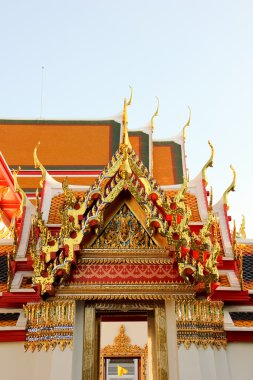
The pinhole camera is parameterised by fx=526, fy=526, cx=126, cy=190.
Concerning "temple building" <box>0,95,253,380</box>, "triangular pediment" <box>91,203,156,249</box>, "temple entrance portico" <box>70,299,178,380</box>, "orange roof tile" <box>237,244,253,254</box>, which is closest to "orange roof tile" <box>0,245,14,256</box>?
"temple building" <box>0,95,253,380</box>

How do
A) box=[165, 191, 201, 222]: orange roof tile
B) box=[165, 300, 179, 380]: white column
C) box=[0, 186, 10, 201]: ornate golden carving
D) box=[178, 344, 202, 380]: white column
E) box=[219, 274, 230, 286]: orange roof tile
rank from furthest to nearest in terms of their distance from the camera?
box=[0, 186, 10, 201]: ornate golden carving
box=[165, 191, 201, 222]: orange roof tile
box=[219, 274, 230, 286]: orange roof tile
box=[165, 300, 179, 380]: white column
box=[178, 344, 202, 380]: white column

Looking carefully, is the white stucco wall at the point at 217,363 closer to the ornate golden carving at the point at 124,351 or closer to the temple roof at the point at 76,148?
the temple roof at the point at 76,148

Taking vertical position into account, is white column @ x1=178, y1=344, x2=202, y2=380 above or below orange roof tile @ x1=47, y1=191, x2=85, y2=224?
below

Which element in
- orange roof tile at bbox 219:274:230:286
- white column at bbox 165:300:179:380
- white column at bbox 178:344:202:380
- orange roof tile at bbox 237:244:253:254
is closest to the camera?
white column at bbox 178:344:202:380

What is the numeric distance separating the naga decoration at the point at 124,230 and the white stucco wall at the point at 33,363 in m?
0.63

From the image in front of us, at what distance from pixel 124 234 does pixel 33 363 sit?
1.61m

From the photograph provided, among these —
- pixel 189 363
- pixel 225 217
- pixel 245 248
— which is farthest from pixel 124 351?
pixel 189 363

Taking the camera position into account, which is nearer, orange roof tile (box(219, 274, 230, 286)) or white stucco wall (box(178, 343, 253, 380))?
white stucco wall (box(178, 343, 253, 380))

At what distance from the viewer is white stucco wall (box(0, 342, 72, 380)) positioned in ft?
16.6

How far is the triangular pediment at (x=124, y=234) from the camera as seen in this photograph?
5.60m

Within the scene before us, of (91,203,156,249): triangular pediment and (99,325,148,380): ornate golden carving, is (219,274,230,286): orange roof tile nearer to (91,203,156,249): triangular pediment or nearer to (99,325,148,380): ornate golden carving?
(91,203,156,249): triangular pediment

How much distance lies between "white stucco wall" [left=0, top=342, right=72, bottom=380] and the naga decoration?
0.63 meters

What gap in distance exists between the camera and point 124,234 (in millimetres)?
5652

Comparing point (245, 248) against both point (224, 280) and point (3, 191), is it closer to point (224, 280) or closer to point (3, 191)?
point (224, 280)
